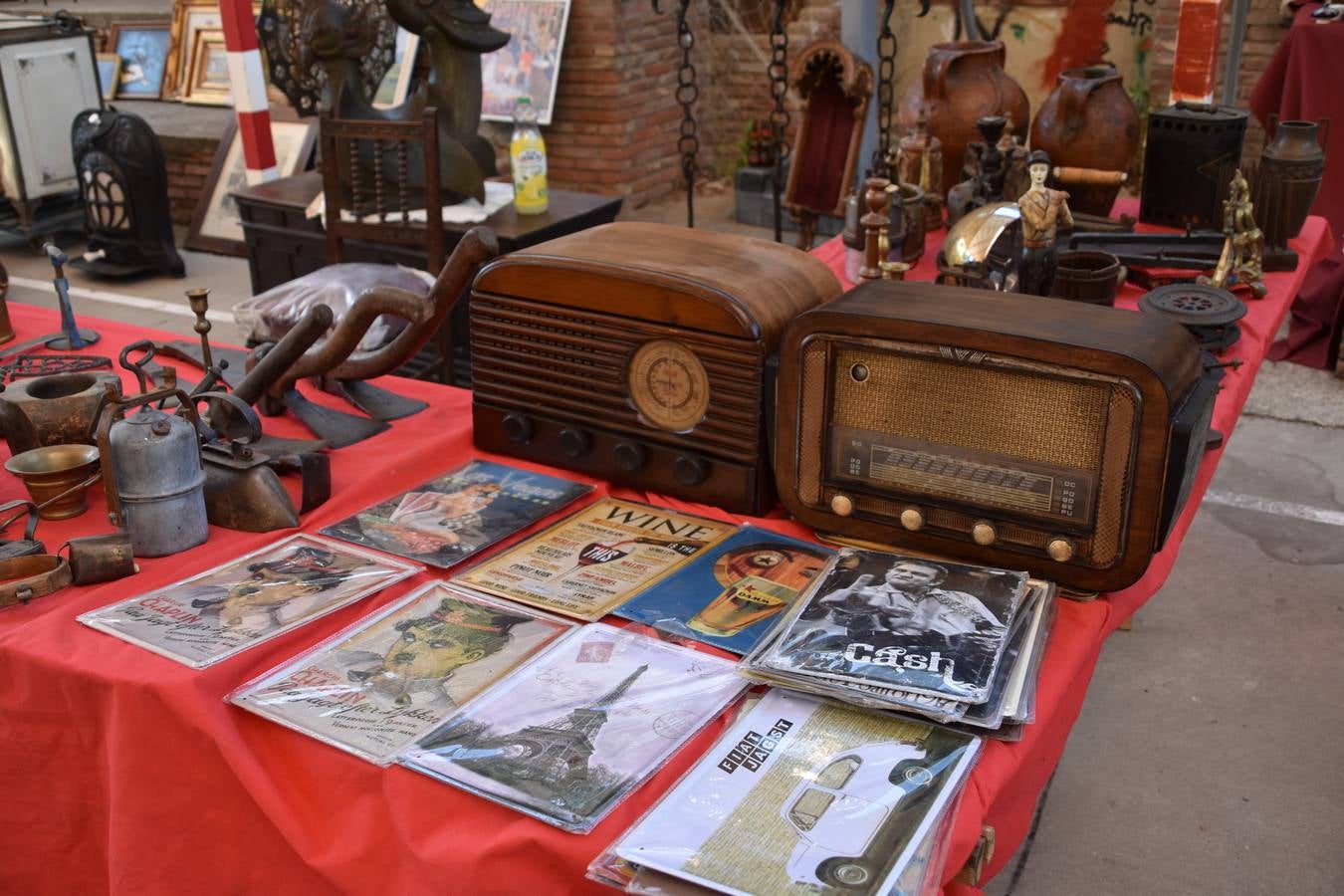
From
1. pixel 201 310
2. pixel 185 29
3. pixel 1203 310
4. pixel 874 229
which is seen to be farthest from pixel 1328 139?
pixel 185 29

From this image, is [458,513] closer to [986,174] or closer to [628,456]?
[628,456]

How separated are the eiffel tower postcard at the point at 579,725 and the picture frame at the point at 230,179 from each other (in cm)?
522

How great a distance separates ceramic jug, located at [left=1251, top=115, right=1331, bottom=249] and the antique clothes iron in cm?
460

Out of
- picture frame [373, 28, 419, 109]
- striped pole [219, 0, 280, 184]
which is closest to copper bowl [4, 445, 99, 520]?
striped pole [219, 0, 280, 184]

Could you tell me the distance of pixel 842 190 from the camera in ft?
13.2

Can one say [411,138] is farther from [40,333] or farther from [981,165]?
[981,165]

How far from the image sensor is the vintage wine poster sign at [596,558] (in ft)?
4.88

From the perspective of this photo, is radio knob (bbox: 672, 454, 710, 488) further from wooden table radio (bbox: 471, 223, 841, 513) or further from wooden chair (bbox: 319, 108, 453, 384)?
wooden chair (bbox: 319, 108, 453, 384)

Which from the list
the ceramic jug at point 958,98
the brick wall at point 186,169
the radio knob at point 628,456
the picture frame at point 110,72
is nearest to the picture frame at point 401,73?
the brick wall at point 186,169

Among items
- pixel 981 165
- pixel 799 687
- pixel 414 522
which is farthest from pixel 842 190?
pixel 799 687

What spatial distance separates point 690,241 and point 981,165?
1.14m

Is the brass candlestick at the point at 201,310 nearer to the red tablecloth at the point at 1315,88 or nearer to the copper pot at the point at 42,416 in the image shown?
the copper pot at the point at 42,416

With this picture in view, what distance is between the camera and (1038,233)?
6.89ft

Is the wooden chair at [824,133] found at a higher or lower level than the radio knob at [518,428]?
higher
